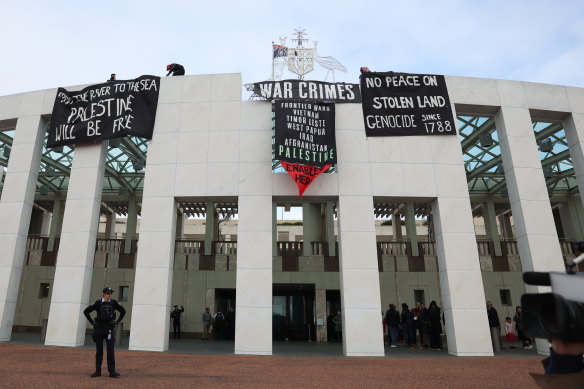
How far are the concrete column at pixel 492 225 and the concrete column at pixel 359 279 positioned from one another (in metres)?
15.0

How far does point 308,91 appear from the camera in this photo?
14898 millimetres

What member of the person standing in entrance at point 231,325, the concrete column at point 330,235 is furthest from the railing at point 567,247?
the person standing in entrance at point 231,325

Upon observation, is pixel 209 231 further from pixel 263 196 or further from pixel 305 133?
pixel 305 133

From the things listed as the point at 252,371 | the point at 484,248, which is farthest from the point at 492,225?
the point at 252,371

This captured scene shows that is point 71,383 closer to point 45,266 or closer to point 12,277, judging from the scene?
point 12,277

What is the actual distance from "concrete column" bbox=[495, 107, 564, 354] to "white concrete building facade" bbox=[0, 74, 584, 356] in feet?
0.13

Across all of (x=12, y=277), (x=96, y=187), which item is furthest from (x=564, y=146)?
(x=12, y=277)

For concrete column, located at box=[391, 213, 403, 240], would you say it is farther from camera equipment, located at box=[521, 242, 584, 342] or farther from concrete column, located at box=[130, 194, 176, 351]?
camera equipment, located at box=[521, 242, 584, 342]

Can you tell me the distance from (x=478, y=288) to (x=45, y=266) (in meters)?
24.3

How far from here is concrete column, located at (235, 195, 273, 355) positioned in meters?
12.3

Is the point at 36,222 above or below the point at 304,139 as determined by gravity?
above

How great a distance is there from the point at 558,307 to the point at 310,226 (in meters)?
20.8

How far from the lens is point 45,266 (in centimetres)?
2398

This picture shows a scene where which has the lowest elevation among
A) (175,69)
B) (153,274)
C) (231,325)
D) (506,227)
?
(231,325)
